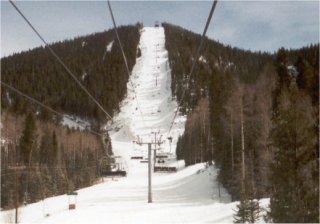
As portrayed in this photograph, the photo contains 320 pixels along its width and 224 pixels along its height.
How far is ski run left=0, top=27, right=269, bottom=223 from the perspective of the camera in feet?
82.3

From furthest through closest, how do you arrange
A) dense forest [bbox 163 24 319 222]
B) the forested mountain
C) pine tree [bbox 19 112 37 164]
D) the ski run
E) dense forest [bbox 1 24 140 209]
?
1. the forested mountain
2. pine tree [bbox 19 112 37 164]
3. dense forest [bbox 1 24 140 209]
4. the ski run
5. dense forest [bbox 163 24 319 222]

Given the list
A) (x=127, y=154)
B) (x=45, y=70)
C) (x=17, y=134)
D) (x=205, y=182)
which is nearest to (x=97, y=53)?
(x=45, y=70)

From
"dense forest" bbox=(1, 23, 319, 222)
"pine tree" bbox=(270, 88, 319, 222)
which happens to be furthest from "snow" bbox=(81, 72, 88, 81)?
"pine tree" bbox=(270, 88, 319, 222)

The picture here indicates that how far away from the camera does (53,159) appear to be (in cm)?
7825

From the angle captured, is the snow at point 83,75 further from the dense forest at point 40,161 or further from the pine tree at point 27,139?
the pine tree at point 27,139

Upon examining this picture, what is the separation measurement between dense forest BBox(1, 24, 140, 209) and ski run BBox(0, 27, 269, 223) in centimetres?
465

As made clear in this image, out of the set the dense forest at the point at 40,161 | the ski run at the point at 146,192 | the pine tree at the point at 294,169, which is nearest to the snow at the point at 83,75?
the ski run at the point at 146,192

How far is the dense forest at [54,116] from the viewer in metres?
63.4

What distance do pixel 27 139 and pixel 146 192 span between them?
38021 mm

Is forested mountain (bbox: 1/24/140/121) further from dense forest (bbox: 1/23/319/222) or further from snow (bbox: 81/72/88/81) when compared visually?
dense forest (bbox: 1/23/319/222)

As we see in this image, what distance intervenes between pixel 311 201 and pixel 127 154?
8492 cm

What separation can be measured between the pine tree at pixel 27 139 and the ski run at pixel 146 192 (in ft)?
45.2

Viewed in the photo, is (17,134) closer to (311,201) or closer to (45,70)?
(311,201)

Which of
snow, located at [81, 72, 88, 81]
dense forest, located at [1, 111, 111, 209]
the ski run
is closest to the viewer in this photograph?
the ski run
